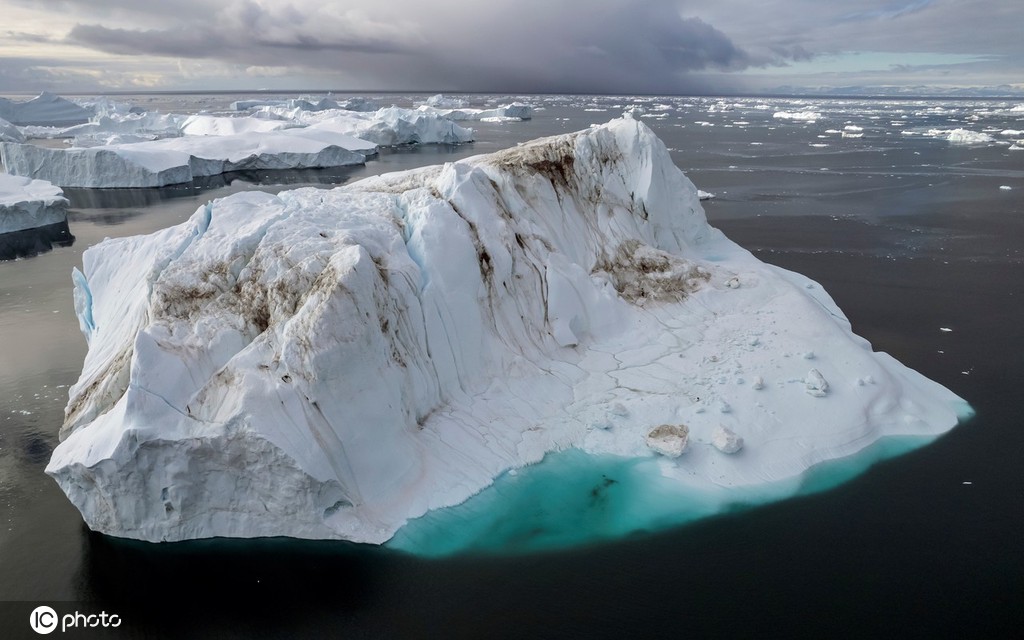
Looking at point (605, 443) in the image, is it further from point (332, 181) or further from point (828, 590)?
point (332, 181)

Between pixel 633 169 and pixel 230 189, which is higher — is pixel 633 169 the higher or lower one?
the higher one

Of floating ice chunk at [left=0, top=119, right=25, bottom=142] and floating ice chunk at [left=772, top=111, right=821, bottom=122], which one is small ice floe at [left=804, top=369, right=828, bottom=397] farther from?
floating ice chunk at [left=772, top=111, right=821, bottom=122]

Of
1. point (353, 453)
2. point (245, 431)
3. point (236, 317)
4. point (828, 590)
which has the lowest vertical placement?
point (828, 590)

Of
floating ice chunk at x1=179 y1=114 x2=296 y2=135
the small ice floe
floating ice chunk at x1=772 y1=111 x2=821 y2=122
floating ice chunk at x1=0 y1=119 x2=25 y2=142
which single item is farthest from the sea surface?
floating ice chunk at x1=772 y1=111 x2=821 y2=122

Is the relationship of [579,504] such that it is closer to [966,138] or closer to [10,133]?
[10,133]

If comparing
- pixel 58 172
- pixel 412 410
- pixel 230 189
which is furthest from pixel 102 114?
pixel 412 410

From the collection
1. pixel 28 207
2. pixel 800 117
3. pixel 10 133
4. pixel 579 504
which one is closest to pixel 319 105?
pixel 10 133
